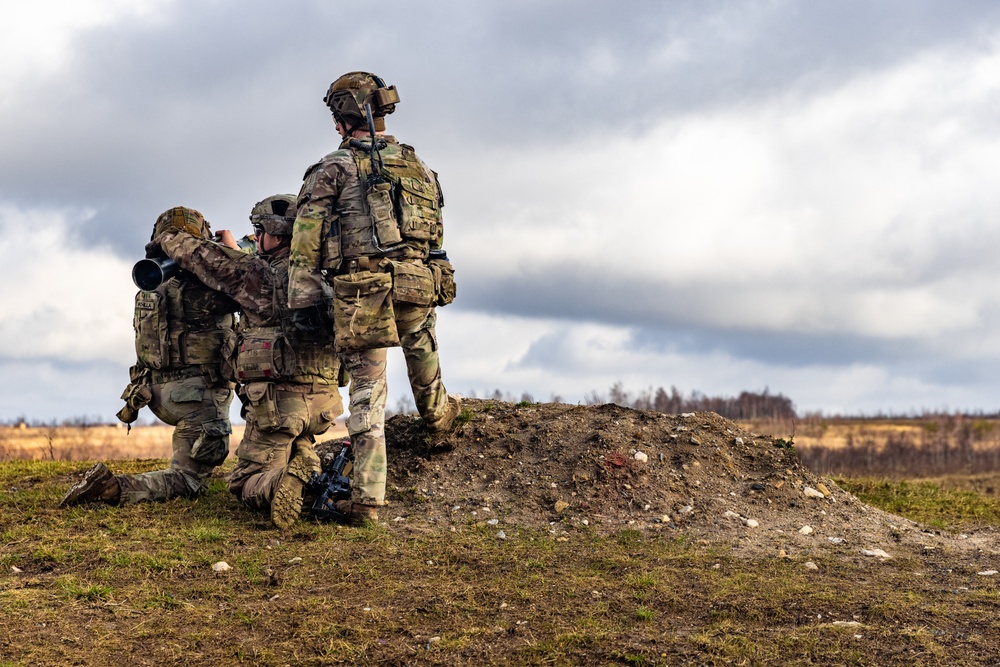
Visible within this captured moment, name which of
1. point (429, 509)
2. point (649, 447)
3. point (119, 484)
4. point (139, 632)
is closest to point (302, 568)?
point (139, 632)

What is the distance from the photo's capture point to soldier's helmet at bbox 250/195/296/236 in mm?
9008

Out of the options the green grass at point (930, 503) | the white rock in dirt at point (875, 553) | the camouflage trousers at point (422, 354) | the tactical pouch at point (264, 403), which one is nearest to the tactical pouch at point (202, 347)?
the tactical pouch at point (264, 403)

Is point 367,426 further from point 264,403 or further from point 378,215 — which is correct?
point 378,215

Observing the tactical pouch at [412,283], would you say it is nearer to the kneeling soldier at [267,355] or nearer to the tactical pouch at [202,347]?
the kneeling soldier at [267,355]

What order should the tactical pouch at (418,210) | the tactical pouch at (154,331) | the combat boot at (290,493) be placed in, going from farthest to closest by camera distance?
the tactical pouch at (154,331) < the tactical pouch at (418,210) < the combat boot at (290,493)

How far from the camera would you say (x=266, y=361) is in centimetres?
872

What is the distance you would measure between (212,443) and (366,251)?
106 inches

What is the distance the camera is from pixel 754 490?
9625 millimetres

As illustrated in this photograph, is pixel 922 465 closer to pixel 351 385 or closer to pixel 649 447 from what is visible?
pixel 649 447

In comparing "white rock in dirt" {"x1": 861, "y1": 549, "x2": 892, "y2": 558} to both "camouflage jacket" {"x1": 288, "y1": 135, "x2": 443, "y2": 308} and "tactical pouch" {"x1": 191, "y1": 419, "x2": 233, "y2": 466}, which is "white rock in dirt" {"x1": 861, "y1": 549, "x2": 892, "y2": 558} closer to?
"camouflage jacket" {"x1": 288, "y1": 135, "x2": 443, "y2": 308}

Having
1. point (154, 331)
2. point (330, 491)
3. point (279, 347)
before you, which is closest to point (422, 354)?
point (279, 347)

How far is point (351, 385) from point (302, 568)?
1.89 m

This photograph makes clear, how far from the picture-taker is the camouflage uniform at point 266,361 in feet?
28.8

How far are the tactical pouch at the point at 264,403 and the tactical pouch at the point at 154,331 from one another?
106cm
